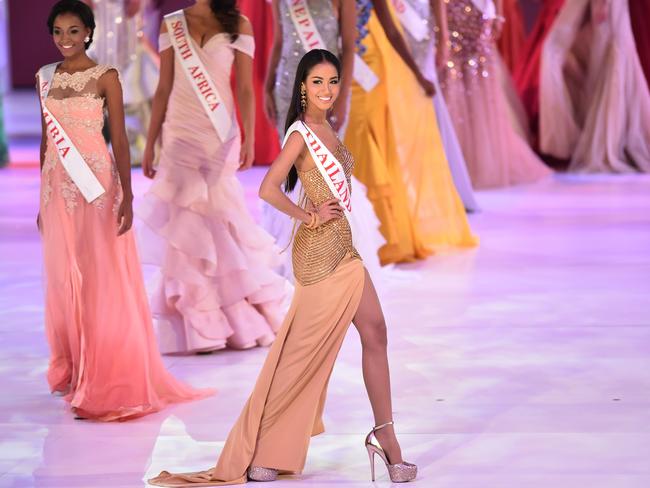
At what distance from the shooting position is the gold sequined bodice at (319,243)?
9.72ft

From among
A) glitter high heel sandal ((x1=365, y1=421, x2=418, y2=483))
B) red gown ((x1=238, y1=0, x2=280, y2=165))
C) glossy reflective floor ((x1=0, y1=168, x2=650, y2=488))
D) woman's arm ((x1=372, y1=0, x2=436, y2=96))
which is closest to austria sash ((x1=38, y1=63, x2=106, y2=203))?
glossy reflective floor ((x1=0, y1=168, x2=650, y2=488))

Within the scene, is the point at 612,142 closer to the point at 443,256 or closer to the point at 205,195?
the point at 443,256

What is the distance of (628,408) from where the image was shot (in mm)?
3594

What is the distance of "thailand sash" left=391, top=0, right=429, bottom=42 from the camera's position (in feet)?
20.5

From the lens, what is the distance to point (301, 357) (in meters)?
2.98

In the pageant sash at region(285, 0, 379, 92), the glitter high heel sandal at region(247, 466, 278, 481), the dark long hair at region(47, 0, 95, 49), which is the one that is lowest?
the glitter high heel sandal at region(247, 466, 278, 481)

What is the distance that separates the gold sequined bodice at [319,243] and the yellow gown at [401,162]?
108 inches

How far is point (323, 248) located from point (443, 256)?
3.27 m

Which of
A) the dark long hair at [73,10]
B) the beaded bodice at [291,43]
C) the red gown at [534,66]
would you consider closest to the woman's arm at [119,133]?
the dark long hair at [73,10]

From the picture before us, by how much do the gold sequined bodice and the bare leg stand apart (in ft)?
0.32

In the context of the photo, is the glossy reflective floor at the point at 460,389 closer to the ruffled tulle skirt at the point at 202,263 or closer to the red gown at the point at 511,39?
the ruffled tulle skirt at the point at 202,263

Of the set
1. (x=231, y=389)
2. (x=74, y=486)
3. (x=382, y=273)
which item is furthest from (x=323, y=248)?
(x=382, y=273)

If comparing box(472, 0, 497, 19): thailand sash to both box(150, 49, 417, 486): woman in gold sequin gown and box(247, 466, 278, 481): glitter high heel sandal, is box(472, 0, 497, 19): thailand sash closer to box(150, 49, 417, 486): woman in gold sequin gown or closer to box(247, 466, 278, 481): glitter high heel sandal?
box(150, 49, 417, 486): woman in gold sequin gown

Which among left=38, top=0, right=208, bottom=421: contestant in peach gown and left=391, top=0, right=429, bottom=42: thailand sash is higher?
left=391, top=0, right=429, bottom=42: thailand sash
